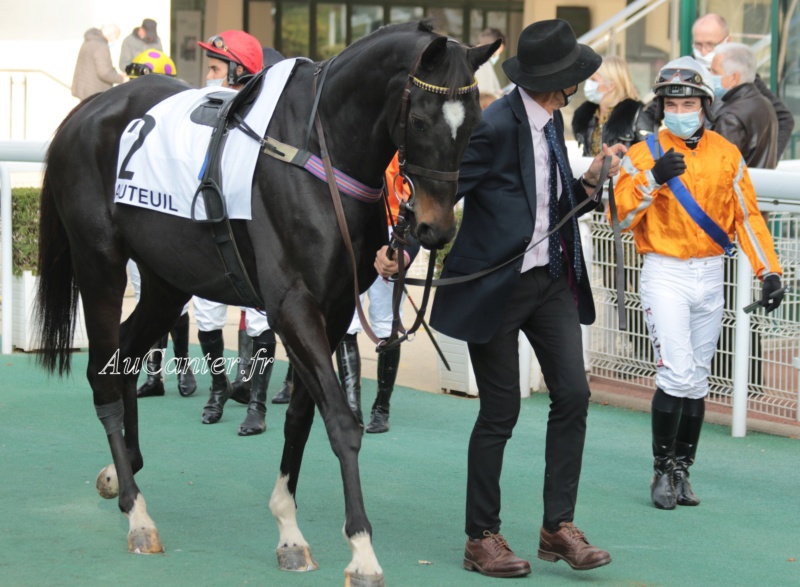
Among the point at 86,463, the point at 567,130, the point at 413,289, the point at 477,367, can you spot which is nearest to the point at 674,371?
the point at 477,367

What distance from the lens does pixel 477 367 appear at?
4676mm

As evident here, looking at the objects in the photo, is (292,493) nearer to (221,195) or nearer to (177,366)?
(221,195)

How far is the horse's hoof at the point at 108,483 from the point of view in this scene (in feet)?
17.9

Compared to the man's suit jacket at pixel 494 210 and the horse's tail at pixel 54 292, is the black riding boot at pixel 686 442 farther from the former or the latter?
the horse's tail at pixel 54 292

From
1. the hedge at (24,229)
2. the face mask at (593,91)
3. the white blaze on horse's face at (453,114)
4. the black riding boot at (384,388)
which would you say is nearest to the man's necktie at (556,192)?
the white blaze on horse's face at (453,114)

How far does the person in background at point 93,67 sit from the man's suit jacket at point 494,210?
11.6 metres

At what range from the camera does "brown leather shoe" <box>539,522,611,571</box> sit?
14.8ft

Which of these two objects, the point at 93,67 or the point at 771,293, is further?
the point at 93,67

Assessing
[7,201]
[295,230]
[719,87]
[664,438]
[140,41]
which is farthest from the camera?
[140,41]

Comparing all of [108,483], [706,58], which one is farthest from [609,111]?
[108,483]

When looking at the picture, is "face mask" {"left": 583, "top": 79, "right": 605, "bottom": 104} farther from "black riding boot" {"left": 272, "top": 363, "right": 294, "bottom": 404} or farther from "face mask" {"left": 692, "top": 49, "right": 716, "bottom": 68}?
"black riding boot" {"left": 272, "top": 363, "right": 294, "bottom": 404}

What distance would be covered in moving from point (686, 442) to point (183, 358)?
3.35 m

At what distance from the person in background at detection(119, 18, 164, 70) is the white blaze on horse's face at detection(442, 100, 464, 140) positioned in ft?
40.2

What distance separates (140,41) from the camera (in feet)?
51.6
